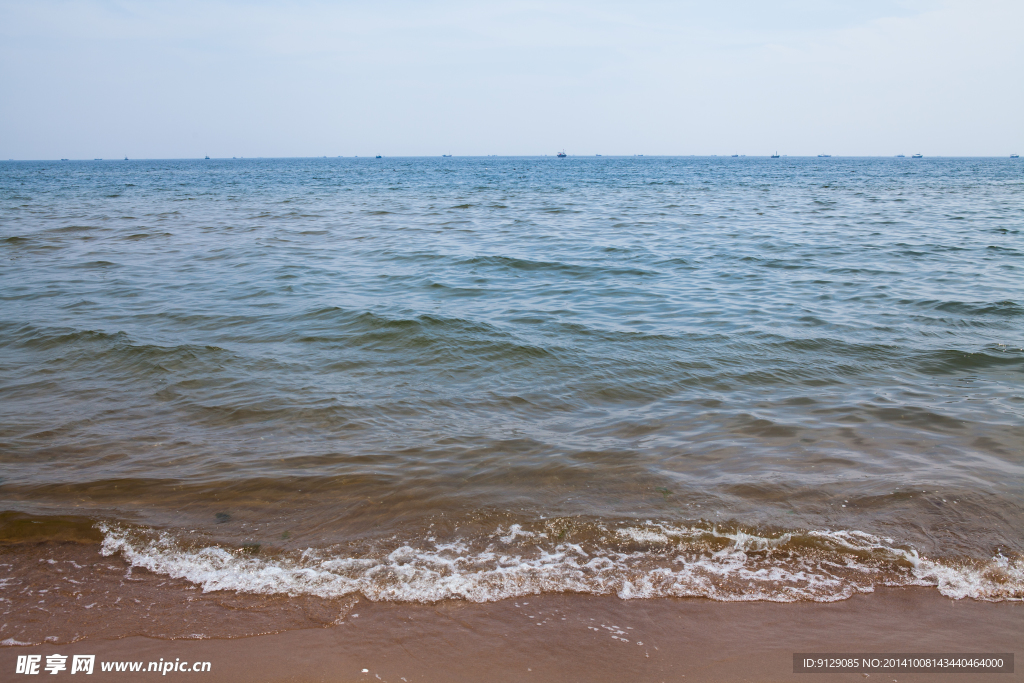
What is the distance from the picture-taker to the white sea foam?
341 centimetres

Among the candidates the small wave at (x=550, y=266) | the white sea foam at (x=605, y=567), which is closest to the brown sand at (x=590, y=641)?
the white sea foam at (x=605, y=567)

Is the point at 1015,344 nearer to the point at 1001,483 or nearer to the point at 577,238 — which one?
the point at 1001,483

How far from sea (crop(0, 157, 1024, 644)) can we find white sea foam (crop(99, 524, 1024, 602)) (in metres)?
0.02

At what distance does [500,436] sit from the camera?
539 cm

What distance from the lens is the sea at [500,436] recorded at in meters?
3.58

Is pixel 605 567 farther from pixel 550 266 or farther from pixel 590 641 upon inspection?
pixel 550 266

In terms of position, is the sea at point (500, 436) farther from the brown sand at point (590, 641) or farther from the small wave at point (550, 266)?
the small wave at point (550, 266)

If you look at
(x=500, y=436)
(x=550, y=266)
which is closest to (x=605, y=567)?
(x=500, y=436)

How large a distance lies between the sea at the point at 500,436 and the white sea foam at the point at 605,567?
0.02m

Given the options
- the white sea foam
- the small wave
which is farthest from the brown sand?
the small wave

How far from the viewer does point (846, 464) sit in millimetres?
4809

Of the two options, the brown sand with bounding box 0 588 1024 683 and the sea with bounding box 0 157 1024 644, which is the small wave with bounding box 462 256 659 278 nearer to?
the sea with bounding box 0 157 1024 644

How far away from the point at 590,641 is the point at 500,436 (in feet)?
8.25

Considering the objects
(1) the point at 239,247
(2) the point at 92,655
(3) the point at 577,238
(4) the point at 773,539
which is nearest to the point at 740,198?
(3) the point at 577,238
